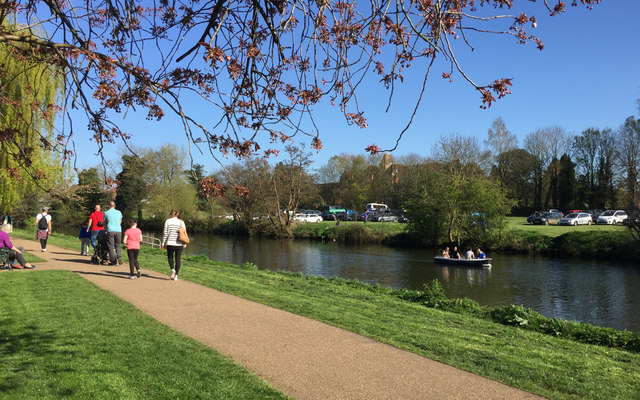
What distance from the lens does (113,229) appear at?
42.4 feet

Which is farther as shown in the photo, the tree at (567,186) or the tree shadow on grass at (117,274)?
the tree at (567,186)

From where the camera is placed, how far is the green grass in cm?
445

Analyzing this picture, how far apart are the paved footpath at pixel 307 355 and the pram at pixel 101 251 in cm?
481

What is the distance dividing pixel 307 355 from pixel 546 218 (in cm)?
5234

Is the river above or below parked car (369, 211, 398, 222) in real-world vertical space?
below

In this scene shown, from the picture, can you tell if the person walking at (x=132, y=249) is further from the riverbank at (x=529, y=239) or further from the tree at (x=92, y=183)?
the riverbank at (x=529, y=239)

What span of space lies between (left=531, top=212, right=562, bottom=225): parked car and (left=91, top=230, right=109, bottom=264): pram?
48.3m

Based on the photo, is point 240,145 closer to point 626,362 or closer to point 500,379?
point 500,379

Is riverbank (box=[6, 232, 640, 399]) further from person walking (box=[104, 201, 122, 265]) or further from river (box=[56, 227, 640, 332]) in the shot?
river (box=[56, 227, 640, 332])

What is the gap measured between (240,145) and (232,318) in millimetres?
4121

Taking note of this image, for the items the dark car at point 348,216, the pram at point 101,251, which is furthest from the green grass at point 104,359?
the dark car at point 348,216

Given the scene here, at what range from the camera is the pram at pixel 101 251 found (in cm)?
1370

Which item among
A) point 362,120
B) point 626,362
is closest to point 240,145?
point 362,120

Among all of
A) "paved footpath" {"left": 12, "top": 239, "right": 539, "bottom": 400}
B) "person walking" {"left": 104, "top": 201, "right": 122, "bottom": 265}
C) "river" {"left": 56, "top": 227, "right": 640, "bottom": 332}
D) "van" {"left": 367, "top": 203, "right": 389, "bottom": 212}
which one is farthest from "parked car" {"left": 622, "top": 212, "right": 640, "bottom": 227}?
"van" {"left": 367, "top": 203, "right": 389, "bottom": 212}
